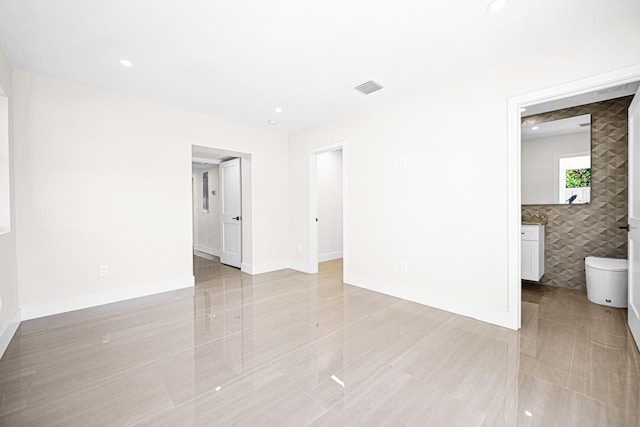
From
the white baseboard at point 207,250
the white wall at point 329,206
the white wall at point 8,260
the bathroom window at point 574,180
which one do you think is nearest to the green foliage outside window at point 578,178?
the bathroom window at point 574,180

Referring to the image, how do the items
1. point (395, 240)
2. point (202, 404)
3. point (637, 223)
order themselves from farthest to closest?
point (395, 240) → point (637, 223) → point (202, 404)

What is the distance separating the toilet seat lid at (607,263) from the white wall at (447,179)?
4.42 feet

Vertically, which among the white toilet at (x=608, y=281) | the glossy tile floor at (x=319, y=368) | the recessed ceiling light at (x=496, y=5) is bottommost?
the glossy tile floor at (x=319, y=368)

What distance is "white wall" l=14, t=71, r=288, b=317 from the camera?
2.81 meters

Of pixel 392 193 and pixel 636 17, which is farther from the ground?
pixel 636 17

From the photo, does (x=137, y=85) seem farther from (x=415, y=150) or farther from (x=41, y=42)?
(x=415, y=150)

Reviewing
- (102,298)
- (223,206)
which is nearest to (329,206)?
(223,206)

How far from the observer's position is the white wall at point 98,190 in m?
2.81

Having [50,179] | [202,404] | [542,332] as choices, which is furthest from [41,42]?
[542,332]

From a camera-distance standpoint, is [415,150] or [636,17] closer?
[636,17]

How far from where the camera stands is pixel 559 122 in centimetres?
354

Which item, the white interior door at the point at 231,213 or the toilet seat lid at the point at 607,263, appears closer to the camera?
the toilet seat lid at the point at 607,263

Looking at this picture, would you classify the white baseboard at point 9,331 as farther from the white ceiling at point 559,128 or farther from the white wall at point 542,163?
the white ceiling at point 559,128

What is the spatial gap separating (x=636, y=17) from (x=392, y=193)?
236 cm
